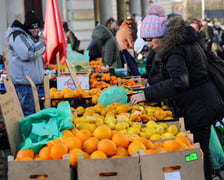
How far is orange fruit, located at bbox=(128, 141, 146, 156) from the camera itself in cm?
281

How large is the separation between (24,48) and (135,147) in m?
3.50

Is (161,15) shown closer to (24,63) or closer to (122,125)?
(122,125)

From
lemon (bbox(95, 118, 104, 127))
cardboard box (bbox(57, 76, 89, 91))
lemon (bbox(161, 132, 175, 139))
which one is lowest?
cardboard box (bbox(57, 76, 89, 91))

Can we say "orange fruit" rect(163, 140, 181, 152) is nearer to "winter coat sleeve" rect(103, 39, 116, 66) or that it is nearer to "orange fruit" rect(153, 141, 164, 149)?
"orange fruit" rect(153, 141, 164, 149)

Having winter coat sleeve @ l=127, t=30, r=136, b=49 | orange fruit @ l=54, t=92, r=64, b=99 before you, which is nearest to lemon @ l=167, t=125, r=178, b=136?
orange fruit @ l=54, t=92, r=64, b=99

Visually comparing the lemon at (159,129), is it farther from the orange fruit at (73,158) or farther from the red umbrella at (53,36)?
the red umbrella at (53,36)

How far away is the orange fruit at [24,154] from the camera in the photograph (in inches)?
104

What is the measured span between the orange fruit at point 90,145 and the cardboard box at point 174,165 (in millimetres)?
411

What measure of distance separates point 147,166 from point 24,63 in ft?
12.8

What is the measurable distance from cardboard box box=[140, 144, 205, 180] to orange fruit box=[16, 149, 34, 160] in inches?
26.7

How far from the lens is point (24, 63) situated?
611cm

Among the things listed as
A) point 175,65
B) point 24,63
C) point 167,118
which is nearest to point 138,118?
point 167,118

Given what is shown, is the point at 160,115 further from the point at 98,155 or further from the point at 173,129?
the point at 98,155

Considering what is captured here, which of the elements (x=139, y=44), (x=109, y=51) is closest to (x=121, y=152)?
(x=139, y=44)
